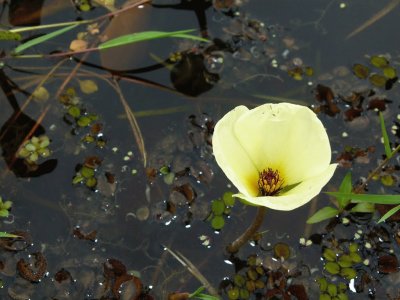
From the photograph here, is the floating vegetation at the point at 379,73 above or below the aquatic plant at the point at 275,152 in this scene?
below

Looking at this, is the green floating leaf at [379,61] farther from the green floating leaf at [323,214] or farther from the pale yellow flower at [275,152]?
the pale yellow flower at [275,152]

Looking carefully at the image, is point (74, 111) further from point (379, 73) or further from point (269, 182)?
point (379, 73)

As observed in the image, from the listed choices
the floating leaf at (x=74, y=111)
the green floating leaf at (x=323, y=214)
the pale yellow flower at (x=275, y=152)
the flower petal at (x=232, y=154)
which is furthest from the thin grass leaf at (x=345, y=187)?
the floating leaf at (x=74, y=111)

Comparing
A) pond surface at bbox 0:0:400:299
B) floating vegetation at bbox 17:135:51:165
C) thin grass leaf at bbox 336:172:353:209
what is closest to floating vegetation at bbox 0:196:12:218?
pond surface at bbox 0:0:400:299

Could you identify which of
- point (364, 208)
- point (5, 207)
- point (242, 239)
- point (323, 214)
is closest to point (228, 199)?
point (242, 239)

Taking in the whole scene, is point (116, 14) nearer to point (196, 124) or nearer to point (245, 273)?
point (196, 124)

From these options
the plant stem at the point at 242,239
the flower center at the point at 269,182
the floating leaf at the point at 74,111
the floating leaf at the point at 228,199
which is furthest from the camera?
the floating leaf at the point at 74,111
